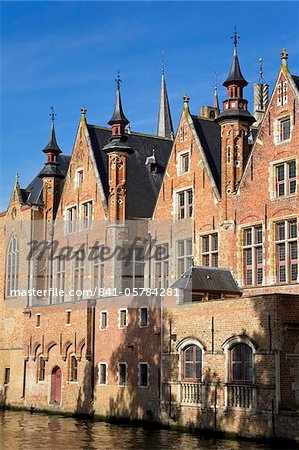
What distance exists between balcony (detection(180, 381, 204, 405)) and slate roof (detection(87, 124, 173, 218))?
1217 centimetres

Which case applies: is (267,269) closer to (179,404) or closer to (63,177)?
(179,404)

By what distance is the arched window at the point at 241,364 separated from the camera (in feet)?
92.7

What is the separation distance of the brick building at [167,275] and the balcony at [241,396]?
57 mm

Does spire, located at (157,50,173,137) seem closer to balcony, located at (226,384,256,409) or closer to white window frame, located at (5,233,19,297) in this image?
white window frame, located at (5,233,19,297)

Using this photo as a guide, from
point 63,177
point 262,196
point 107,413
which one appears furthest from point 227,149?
point 63,177

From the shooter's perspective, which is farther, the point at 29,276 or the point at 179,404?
the point at 29,276

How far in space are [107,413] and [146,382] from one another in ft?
10.1

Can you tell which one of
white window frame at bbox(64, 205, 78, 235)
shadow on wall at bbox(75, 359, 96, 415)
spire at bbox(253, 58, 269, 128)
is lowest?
shadow on wall at bbox(75, 359, 96, 415)

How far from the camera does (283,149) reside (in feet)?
105

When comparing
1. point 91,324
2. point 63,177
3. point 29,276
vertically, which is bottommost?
point 91,324

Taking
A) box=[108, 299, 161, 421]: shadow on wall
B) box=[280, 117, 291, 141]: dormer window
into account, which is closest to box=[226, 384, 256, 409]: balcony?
box=[108, 299, 161, 421]: shadow on wall

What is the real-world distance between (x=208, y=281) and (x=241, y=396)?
20.2 ft

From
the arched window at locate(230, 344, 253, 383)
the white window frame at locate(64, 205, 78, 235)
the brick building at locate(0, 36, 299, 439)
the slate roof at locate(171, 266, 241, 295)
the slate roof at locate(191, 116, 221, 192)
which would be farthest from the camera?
the white window frame at locate(64, 205, 78, 235)

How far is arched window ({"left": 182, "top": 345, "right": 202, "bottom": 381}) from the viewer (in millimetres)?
30750
